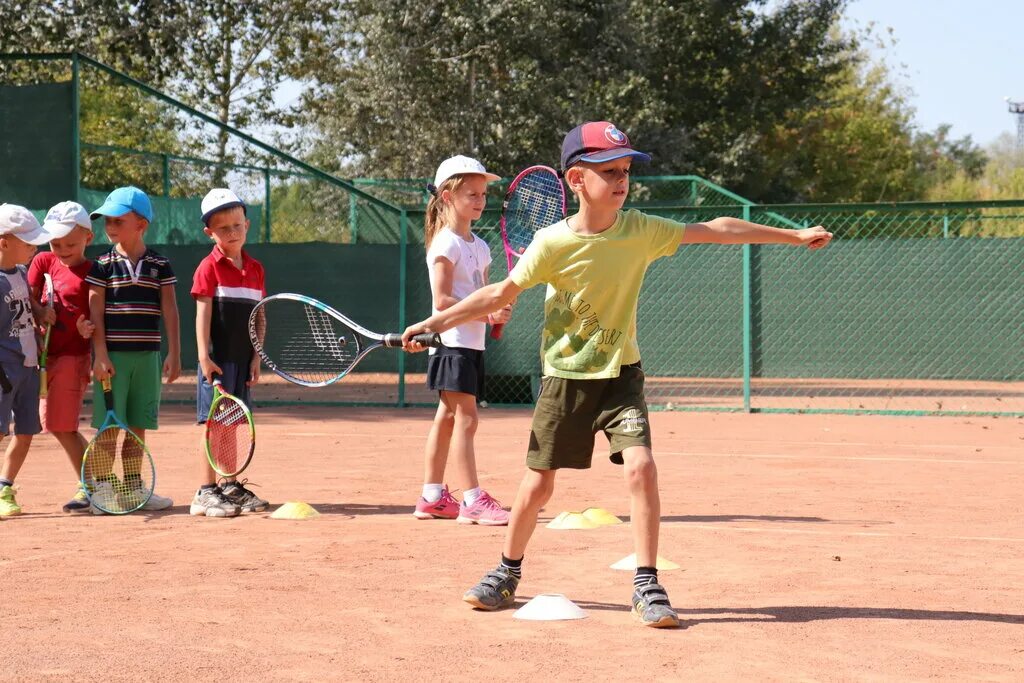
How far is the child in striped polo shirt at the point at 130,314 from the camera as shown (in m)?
6.89

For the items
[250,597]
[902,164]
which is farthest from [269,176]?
[902,164]

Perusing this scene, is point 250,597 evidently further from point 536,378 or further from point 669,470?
point 536,378

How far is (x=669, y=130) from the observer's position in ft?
87.3

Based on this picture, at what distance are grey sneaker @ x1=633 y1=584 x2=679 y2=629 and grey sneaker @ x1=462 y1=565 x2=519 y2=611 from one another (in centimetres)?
48

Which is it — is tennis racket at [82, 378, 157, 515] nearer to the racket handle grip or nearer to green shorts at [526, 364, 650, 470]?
the racket handle grip

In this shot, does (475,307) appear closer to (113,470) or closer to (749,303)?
(113,470)

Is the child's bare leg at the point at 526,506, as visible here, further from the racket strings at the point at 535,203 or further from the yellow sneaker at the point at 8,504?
the yellow sneaker at the point at 8,504

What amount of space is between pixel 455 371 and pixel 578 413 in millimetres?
1782

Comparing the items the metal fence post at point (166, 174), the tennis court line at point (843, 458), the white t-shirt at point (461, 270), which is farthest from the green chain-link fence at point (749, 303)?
the white t-shirt at point (461, 270)

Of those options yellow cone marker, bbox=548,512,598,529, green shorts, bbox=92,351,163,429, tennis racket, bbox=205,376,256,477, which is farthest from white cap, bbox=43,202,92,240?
yellow cone marker, bbox=548,512,598,529

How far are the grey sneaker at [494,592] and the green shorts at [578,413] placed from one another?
0.41 m

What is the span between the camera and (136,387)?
6.98 metres

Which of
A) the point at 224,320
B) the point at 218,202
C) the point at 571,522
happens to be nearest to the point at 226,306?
the point at 224,320

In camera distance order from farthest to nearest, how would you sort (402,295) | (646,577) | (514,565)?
1. (402,295)
2. (514,565)
3. (646,577)
